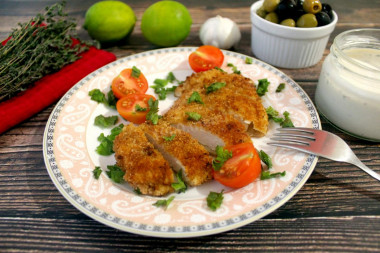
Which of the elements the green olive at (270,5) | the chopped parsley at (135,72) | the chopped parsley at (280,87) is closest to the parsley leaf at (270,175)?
the chopped parsley at (280,87)

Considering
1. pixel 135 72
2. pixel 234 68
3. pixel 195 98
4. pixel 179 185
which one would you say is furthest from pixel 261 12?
pixel 179 185

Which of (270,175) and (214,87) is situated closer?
(270,175)

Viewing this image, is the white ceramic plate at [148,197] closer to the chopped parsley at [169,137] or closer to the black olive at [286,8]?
the chopped parsley at [169,137]

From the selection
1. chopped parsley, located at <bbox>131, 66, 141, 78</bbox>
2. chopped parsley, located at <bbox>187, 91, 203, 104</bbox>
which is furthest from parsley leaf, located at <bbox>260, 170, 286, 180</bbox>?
chopped parsley, located at <bbox>131, 66, 141, 78</bbox>

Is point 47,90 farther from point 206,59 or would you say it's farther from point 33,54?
point 206,59

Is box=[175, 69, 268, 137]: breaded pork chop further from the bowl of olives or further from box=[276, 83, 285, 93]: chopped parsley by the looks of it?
the bowl of olives

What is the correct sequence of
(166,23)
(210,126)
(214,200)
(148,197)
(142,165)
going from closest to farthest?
(214,200)
(148,197)
(142,165)
(210,126)
(166,23)
